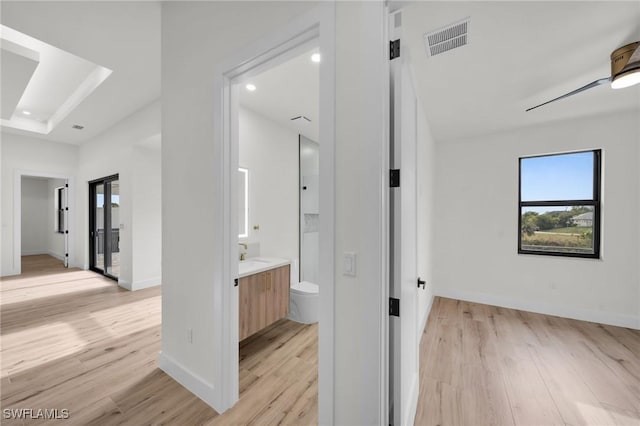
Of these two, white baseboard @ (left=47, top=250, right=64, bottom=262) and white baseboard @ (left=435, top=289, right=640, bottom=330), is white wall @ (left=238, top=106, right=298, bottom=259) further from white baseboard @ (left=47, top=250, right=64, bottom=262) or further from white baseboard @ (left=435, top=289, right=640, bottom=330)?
white baseboard @ (left=47, top=250, right=64, bottom=262)

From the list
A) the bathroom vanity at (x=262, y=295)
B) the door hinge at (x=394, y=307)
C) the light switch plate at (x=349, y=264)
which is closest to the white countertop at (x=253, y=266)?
the bathroom vanity at (x=262, y=295)

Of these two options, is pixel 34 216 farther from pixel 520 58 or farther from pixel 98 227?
pixel 520 58

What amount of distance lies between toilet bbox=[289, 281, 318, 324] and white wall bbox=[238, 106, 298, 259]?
30.1 inches

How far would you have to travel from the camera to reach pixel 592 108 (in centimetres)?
292

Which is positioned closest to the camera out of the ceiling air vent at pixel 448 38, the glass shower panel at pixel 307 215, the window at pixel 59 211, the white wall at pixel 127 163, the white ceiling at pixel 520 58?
the white ceiling at pixel 520 58

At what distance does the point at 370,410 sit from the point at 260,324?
5.46 feet

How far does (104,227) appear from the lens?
5133mm

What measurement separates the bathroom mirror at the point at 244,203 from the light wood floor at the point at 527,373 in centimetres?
245

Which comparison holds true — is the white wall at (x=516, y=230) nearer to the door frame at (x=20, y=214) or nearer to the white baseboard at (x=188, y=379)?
the white baseboard at (x=188, y=379)

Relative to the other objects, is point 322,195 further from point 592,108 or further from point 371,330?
point 592,108

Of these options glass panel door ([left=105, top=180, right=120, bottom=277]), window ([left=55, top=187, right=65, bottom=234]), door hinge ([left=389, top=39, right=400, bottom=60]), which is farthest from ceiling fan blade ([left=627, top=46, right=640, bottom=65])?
window ([left=55, top=187, right=65, bottom=234])

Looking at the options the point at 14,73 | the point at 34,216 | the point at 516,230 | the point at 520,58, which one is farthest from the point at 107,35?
the point at 34,216

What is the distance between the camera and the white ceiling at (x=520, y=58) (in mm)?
1549

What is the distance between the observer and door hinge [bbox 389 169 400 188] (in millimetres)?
1083
